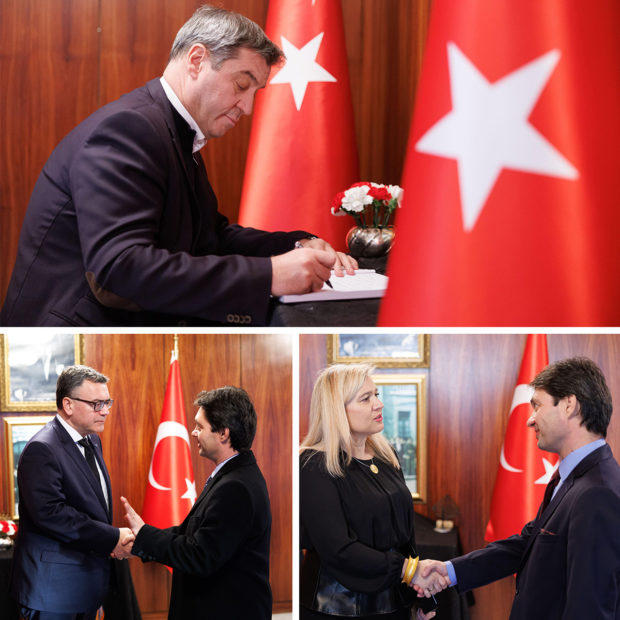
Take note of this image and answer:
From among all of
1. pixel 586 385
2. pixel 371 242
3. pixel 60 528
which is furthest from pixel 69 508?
pixel 371 242

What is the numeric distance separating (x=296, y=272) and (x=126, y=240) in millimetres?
316

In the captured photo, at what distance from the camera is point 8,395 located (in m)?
1.14

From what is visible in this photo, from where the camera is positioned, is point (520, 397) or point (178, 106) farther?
point (178, 106)

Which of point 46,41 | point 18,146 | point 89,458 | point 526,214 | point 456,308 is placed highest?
point 46,41

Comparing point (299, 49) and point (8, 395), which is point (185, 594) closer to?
point (8, 395)

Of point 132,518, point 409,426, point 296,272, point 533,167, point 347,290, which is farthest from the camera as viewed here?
point 347,290

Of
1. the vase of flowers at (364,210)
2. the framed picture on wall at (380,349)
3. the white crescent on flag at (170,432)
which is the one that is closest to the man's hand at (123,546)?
the white crescent on flag at (170,432)

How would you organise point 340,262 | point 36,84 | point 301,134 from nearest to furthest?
point 340,262 < point 301,134 < point 36,84

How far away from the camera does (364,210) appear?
8.05ft

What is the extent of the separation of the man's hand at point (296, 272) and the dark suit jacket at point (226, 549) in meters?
0.37

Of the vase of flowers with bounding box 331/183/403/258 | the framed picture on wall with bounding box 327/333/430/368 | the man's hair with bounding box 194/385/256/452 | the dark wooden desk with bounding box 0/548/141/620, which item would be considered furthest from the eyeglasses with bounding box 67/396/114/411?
the vase of flowers with bounding box 331/183/403/258

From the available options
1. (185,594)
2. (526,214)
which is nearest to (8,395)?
→ (185,594)

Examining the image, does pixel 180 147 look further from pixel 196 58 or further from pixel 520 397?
pixel 520 397

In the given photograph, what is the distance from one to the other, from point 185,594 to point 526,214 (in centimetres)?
76
